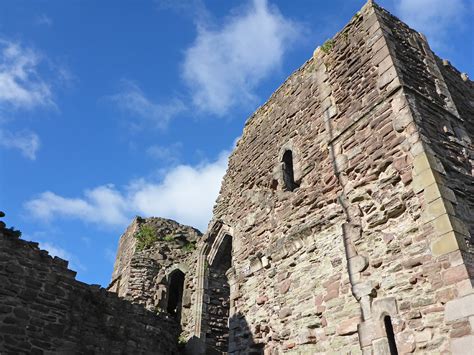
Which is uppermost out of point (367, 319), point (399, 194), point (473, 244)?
point (399, 194)

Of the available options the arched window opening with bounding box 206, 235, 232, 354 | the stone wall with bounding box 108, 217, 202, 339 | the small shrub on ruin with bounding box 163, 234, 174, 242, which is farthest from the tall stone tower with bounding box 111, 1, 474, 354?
the small shrub on ruin with bounding box 163, 234, 174, 242

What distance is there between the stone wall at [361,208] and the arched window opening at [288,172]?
0.05 metres

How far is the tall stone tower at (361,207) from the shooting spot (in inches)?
183

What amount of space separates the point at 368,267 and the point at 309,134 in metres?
2.94

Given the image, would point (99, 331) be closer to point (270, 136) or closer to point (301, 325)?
point (301, 325)

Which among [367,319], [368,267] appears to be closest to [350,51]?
[368,267]

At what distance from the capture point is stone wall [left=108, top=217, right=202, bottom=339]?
12.5 m

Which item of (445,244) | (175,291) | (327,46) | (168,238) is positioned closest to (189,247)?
(168,238)

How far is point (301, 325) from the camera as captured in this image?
6133 mm

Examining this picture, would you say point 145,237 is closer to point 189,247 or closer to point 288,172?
point 189,247

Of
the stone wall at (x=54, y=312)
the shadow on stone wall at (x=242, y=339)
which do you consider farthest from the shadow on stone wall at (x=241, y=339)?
the stone wall at (x=54, y=312)

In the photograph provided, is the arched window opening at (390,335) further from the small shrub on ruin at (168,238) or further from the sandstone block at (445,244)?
the small shrub on ruin at (168,238)

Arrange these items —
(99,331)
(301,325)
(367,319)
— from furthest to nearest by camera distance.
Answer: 1. (99,331)
2. (301,325)
3. (367,319)

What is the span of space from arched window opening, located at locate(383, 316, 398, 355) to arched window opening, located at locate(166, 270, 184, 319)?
9284mm
